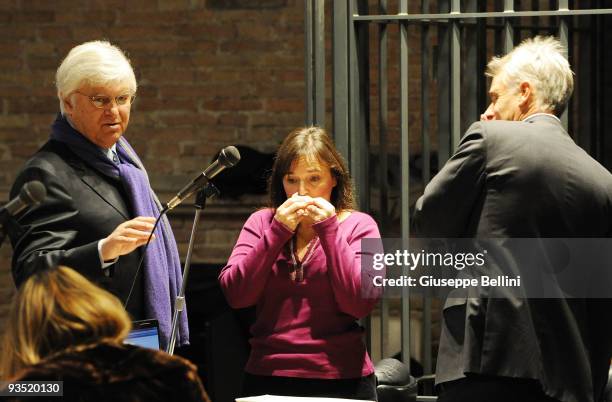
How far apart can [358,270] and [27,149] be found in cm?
288

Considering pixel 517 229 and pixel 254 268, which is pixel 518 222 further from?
pixel 254 268

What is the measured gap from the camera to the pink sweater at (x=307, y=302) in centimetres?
287

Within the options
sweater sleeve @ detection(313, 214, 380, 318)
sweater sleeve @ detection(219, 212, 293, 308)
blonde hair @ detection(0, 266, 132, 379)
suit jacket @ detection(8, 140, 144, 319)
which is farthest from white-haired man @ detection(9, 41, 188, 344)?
blonde hair @ detection(0, 266, 132, 379)

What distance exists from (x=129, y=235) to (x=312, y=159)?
0.66m

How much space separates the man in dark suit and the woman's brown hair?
1.41 ft

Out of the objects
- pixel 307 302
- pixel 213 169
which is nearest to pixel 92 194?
pixel 213 169

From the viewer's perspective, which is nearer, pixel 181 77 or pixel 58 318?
pixel 58 318

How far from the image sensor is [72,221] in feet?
8.96

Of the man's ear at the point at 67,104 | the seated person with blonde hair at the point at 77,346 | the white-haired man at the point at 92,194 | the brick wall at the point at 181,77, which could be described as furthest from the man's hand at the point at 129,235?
the brick wall at the point at 181,77

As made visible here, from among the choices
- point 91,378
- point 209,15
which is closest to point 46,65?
point 209,15

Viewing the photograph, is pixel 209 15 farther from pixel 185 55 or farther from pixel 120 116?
pixel 120 116

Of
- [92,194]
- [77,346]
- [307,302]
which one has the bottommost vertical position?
[307,302]

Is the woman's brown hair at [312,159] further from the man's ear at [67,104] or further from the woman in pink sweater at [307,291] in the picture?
the man's ear at [67,104]

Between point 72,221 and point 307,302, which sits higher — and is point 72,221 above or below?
above
